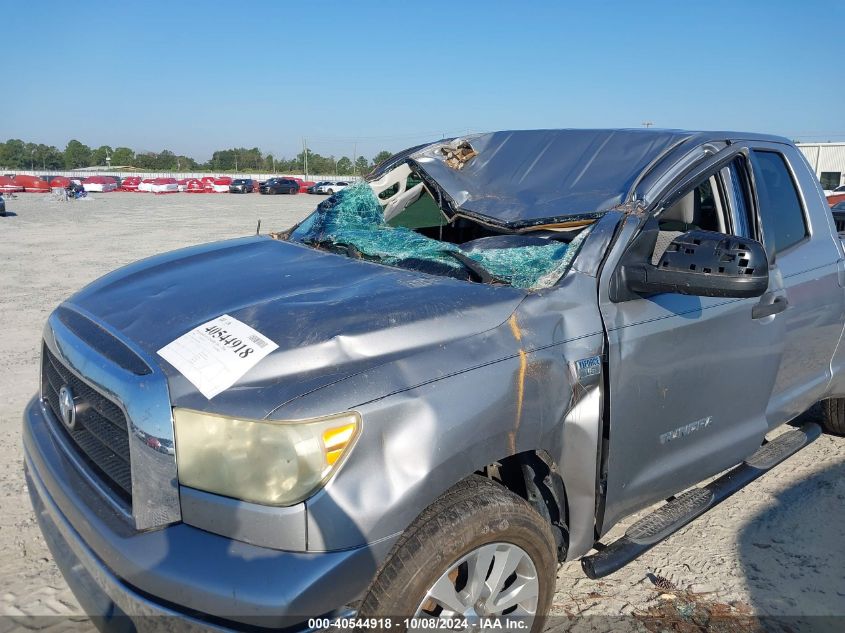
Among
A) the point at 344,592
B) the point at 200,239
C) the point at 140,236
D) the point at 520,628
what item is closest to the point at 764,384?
the point at 520,628

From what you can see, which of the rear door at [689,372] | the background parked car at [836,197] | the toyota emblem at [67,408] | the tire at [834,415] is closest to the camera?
the toyota emblem at [67,408]

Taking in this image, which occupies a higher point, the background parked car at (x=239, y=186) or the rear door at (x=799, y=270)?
the background parked car at (x=239, y=186)

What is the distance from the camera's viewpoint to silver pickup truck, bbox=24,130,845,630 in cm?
175

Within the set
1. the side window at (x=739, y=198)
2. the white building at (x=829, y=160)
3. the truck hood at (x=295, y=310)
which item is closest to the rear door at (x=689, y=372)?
the side window at (x=739, y=198)

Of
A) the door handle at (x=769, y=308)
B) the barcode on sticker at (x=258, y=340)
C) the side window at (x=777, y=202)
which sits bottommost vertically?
the door handle at (x=769, y=308)

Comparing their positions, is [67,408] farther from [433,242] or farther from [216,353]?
[433,242]

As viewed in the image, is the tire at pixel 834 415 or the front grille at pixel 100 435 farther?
the tire at pixel 834 415

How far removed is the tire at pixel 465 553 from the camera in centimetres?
181

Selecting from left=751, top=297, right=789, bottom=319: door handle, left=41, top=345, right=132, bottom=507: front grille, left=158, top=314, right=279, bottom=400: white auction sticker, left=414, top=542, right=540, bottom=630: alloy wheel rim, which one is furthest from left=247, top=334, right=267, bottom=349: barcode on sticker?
left=751, top=297, right=789, bottom=319: door handle

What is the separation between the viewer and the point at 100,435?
2.08 m

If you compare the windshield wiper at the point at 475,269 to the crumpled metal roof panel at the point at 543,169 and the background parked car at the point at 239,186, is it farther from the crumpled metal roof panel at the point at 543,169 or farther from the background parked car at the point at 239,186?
the background parked car at the point at 239,186

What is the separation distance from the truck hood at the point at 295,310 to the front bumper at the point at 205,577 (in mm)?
365

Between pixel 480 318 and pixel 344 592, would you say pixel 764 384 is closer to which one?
pixel 480 318

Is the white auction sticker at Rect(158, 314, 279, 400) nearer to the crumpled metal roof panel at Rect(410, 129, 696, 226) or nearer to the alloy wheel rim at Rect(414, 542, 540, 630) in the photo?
the alloy wheel rim at Rect(414, 542, 540, 630)
